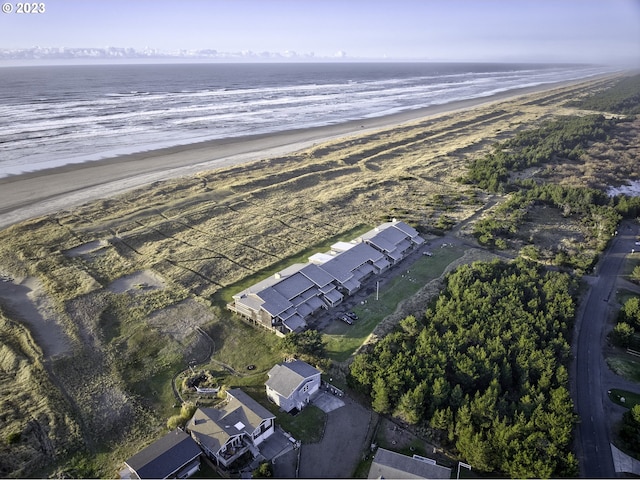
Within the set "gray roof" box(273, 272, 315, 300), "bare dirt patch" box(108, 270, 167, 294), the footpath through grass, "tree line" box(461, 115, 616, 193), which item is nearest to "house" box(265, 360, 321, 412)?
the footpath through grass

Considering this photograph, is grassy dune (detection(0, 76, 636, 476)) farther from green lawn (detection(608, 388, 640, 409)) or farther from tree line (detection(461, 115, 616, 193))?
green lawn (detection(608, 388, 640, 409))

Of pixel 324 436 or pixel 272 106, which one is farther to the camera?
pixel 272 106

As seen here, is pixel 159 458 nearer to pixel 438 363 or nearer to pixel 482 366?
pixel 438 363

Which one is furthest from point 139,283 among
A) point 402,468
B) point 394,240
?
point 402,468

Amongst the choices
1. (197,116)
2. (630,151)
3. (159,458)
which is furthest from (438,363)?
(197,116)

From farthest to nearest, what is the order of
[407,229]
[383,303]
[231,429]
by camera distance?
[407,229] → [383,303] → [231,429]

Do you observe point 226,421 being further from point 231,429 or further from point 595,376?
point 595,376
